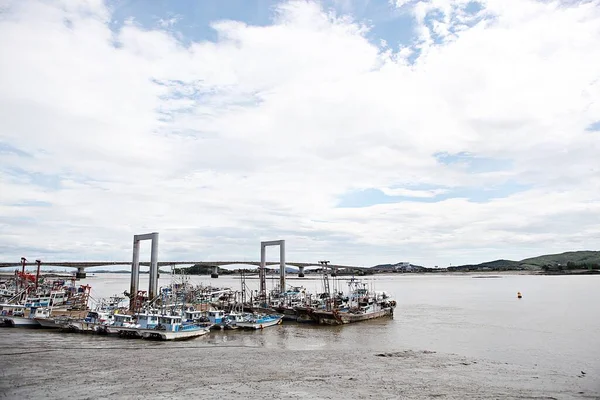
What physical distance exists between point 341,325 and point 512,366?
22717mm

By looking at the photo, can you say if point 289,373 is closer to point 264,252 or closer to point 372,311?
point 372,311

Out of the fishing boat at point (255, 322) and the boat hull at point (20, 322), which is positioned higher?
the boat hull at point (20, 322)

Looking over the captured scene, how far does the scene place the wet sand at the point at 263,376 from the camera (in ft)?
70.3

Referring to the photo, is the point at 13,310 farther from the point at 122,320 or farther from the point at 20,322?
the point at 122,320

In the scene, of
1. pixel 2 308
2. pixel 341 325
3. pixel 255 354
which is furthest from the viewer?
pixel 341 325

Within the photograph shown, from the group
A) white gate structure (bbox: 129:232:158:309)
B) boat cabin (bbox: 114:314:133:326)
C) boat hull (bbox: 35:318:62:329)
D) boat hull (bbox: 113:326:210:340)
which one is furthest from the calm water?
white gate structure (bbox: 129:232:158:309)

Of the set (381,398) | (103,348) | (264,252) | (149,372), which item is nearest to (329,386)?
(381,398)

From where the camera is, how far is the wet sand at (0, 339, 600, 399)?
2142cm

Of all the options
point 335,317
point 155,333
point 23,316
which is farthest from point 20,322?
point 335,317

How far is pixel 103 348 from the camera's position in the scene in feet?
108

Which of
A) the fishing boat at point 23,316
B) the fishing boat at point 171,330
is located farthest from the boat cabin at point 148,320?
the fishing boat at point 23,316

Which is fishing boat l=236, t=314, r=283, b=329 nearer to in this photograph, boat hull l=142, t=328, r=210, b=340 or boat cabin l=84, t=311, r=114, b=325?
boat hull l=142, t=328, r=210, b=340

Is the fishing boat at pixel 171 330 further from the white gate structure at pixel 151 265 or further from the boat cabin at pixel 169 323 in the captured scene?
the white gate structure at pixel 151 265

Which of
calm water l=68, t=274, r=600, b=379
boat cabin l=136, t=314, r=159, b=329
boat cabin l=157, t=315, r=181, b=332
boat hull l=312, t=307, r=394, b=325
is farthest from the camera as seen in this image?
boat hull l=312, t=307, r=394, b=325
